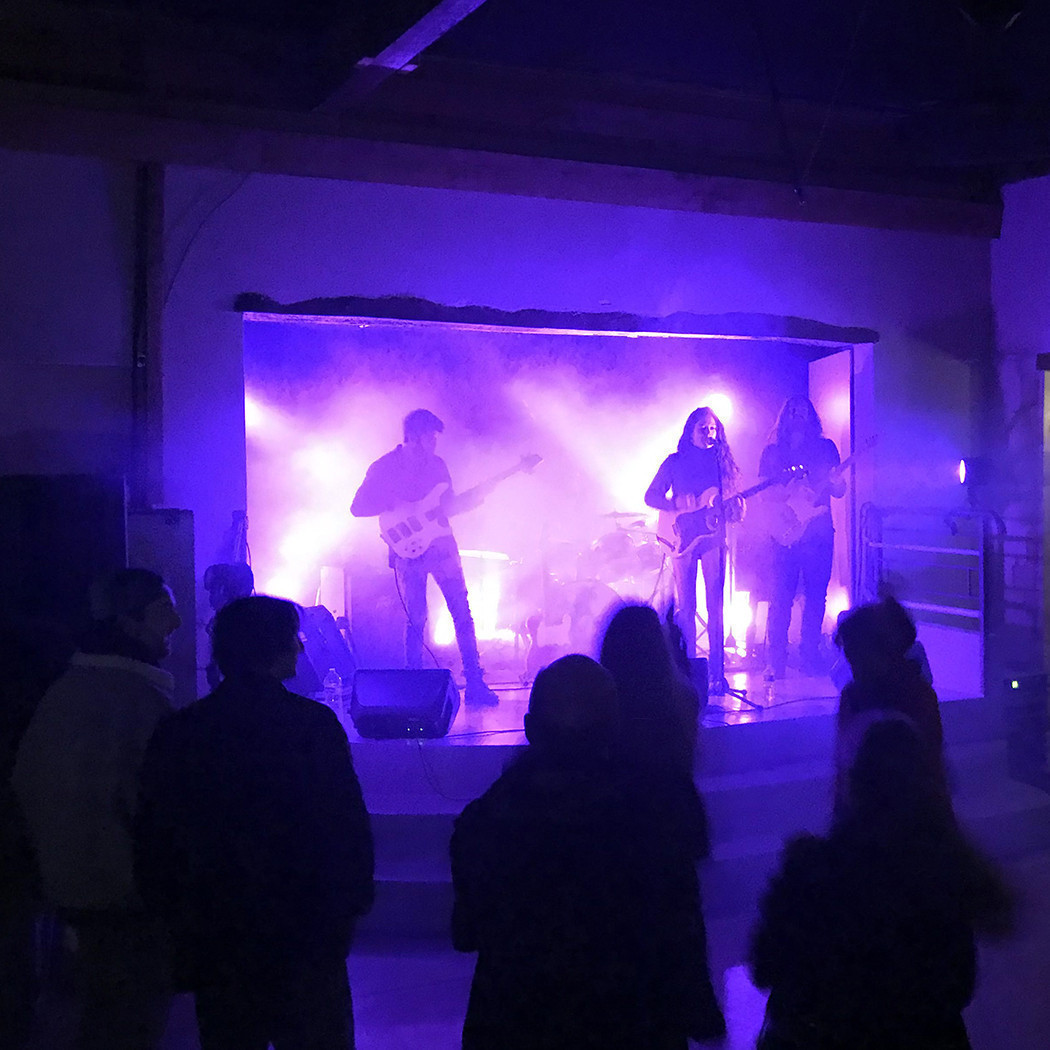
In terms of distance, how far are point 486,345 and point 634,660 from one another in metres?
5.12

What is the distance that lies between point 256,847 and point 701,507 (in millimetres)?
4825

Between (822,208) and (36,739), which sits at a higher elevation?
(822,208)

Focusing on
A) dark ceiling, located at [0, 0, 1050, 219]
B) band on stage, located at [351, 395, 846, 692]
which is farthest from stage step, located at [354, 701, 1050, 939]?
dark ceiling, located at [0, 0, 1050, 219]

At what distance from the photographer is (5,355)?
16.5ft

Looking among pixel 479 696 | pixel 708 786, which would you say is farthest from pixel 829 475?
pixel 479 696

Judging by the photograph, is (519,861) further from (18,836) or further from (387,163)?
(387,163)

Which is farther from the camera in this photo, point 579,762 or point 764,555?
point 764,555

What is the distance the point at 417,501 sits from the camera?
21.3 feet

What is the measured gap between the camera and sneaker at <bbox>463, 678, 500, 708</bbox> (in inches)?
245

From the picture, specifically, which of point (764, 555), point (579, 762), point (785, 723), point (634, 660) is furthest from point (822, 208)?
point (579, 762)

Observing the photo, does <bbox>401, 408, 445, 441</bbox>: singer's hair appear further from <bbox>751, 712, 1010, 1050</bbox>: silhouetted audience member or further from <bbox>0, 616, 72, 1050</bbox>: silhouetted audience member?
<bbox>751, 712, 1010, 1050</bbox>: silhouetted audience member

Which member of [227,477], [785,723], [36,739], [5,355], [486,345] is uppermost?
[486,345]

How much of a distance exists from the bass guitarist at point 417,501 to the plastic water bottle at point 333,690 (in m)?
0.60

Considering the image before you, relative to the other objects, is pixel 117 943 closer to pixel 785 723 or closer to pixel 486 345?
pixel 785 723
